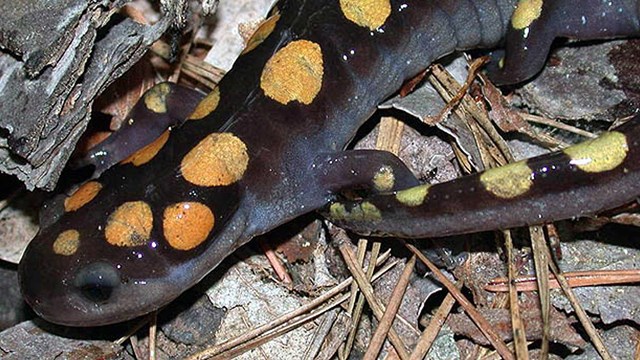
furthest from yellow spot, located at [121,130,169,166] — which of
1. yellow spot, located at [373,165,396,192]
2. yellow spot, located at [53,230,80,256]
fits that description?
yellow spot, located at [373,165,396,192]

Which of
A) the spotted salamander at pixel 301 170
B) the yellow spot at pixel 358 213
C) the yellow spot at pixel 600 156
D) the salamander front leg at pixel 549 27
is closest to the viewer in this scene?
the yellow spot at pixel 600 156

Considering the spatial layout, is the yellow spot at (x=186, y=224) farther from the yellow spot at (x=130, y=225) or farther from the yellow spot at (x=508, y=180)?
the yellow spot at (x=508, y=180)

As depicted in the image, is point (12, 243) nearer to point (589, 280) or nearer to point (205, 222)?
point (205, 222)

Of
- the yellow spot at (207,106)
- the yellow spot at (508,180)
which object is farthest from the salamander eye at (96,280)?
the yellow spot at (508,180)

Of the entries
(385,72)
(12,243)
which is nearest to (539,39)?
(385,72)

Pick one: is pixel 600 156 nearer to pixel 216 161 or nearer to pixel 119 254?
pixel 216 161

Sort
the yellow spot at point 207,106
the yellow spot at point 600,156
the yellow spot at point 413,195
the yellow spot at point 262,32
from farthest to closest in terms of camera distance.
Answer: the yellow spot at point 262,32, the yellow spot at point 207,106, the yellow spot at point 413,195, the yellow spot at point 600,156
